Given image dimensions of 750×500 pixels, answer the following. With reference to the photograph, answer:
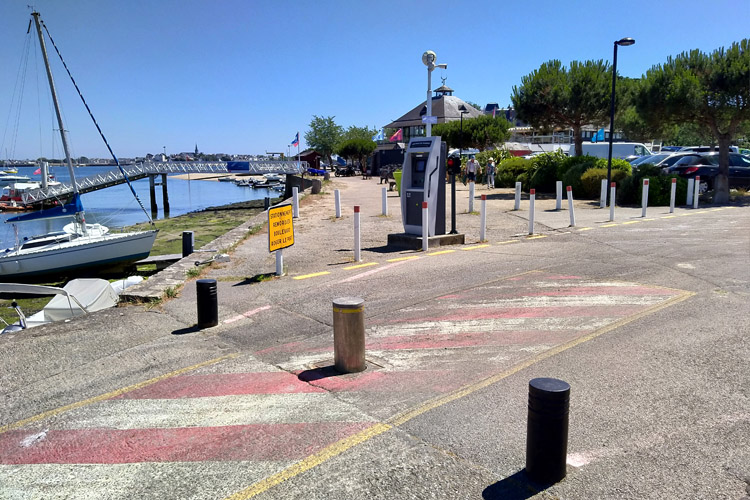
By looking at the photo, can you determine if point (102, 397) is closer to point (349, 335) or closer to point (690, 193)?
point (349, 335)

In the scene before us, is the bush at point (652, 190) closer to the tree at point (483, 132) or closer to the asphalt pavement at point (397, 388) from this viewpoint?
the asphalt pavement at point (397, 388)

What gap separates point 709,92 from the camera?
70.6 ft

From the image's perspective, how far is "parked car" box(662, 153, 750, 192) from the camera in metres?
23.3

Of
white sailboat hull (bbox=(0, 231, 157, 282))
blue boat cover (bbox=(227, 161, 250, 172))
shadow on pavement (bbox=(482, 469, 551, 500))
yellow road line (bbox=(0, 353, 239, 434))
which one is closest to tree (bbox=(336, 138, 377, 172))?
blue boat cover (bbox=(227, 161, 250, 172))

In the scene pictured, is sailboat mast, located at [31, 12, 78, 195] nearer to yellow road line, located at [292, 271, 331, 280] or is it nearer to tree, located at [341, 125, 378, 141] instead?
yellow road line, located at [292, 271, 331, 280]

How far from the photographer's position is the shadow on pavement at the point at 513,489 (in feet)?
11.4

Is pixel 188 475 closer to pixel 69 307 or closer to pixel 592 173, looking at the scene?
pixel 69 307

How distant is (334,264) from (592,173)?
636 inches

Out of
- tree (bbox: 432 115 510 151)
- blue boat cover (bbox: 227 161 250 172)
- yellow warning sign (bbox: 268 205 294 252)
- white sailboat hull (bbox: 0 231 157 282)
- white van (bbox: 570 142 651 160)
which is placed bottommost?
white sailboat hull (bbox: 0 231 157 282)

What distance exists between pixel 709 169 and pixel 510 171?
10.2m

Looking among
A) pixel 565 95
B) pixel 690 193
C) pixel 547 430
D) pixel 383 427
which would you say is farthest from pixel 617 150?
pixel 547 430

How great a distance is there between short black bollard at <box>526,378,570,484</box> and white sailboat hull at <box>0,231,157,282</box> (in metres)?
19.7

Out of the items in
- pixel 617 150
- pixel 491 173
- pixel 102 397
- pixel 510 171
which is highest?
pixel 617 150

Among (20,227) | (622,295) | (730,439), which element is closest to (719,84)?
(622,295)
